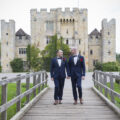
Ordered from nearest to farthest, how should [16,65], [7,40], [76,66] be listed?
[76,66] < [16,65] < [7,40]

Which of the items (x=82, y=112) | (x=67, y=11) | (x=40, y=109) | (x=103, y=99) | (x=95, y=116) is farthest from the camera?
(x=67, y=11)

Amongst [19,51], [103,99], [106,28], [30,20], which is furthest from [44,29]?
[103,99]

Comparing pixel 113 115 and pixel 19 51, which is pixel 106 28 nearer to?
pixel 19 51

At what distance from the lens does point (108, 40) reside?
5647 centimetres

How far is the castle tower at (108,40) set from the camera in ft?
185

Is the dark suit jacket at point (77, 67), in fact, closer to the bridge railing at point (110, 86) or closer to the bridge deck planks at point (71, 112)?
the bridge railing at point (110, 86)

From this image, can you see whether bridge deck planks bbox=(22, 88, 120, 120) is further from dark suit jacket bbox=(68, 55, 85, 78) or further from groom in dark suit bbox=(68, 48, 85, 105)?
dark suit jacket bbox=(68, 55, 85, 78)

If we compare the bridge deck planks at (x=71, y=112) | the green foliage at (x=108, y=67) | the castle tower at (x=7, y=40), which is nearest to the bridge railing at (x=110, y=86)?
the bridge deck planks at (x=71, y=112)

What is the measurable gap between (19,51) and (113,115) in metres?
50.9

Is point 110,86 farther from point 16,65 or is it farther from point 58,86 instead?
point 16,65

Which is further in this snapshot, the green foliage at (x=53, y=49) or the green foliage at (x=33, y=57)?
the green foliage at (x=33, y=57)

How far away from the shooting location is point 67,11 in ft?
180

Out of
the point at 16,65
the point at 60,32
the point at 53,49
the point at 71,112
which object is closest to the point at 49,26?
the point at 60,32

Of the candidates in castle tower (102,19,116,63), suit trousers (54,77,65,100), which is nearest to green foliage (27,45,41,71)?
castle tower (102,19,116,63)
